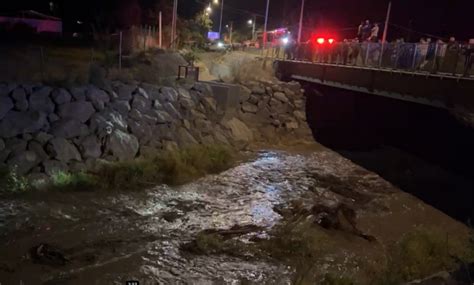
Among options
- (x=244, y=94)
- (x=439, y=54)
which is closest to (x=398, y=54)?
(x=439, y=54)

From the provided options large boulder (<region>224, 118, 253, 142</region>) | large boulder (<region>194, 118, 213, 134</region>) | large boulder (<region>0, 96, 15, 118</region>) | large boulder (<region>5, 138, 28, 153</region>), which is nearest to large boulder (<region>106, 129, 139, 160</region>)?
large boulder (<region>5, 138, 28, 153</region>)

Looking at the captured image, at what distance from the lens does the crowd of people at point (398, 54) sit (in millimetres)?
16500

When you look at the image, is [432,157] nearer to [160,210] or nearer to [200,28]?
[160,210]

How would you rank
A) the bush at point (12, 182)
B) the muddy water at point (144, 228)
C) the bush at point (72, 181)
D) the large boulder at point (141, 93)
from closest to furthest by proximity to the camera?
the muddy water at point (144, 228) < the bush at point (12, 182) < the bush at point (72, 181) < the large boulder at point (141, 93)

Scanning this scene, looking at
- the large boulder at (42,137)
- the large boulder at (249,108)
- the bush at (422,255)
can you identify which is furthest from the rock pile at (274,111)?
the bush at (422,255)

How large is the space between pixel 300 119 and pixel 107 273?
19.1m

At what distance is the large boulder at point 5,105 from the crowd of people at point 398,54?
1520 cm

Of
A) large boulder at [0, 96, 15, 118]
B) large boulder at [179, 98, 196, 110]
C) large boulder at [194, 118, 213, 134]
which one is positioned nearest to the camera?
large boulder at [0, 96, 15, 118]

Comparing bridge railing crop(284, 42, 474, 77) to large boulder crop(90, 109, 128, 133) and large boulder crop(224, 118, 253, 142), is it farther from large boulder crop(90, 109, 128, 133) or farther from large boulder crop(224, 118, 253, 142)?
large boulder crop(90, 109, 128, 133)

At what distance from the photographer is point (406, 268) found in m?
11.2

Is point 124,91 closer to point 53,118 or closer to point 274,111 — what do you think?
point 53,118

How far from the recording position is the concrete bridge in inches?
638

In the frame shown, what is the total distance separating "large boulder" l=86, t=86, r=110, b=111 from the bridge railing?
11846 mm

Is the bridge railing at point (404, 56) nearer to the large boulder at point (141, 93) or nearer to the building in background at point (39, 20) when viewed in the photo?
the large boulder at point (141, 93)
